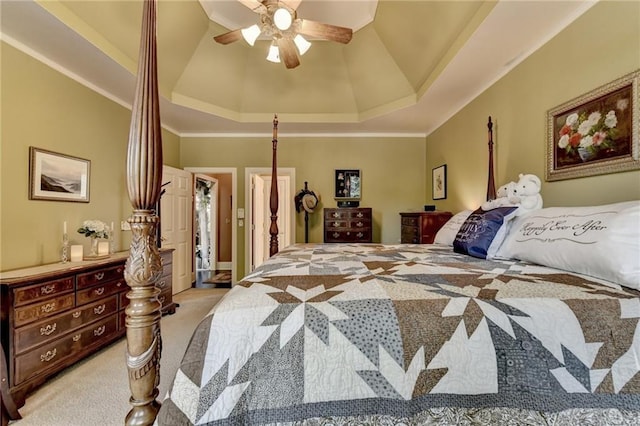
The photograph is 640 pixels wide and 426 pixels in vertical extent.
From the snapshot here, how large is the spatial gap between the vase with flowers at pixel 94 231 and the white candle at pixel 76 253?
126 millimetres

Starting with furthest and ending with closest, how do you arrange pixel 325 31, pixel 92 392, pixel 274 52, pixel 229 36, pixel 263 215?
pixel 263 215 < pixel 274 52 < pixel 229 36 < pixel 325 31 < pixel 92 392

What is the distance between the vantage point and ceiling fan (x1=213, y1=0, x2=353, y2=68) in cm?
213

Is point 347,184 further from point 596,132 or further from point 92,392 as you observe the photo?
point 92,392

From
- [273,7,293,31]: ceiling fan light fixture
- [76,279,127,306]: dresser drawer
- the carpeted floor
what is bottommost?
the carpeted floor

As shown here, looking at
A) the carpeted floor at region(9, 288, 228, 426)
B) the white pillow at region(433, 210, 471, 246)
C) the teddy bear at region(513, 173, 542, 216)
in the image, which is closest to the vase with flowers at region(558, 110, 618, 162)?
the teddy bear at region(513, 173, 542, 216)

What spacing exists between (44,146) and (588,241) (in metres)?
3.81

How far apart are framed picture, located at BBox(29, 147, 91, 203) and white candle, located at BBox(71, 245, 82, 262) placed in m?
0.47

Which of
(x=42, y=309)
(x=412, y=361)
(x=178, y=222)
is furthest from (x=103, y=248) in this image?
(x=412, y=361)

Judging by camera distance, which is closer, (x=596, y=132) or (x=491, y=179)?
(x=596, y=132)

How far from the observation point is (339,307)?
936 mm

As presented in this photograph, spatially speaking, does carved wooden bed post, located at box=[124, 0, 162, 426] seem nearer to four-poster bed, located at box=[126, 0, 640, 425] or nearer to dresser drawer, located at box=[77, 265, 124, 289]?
four-poster bed, located at box=[126, 0, 640, 425]

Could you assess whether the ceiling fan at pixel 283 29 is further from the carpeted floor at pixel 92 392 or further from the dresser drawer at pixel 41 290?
the carpeted floor at pixel 92 392

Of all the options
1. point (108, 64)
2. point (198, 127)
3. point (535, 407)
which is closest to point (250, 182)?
point (198, 127)

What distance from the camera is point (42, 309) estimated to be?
201 centimetres
